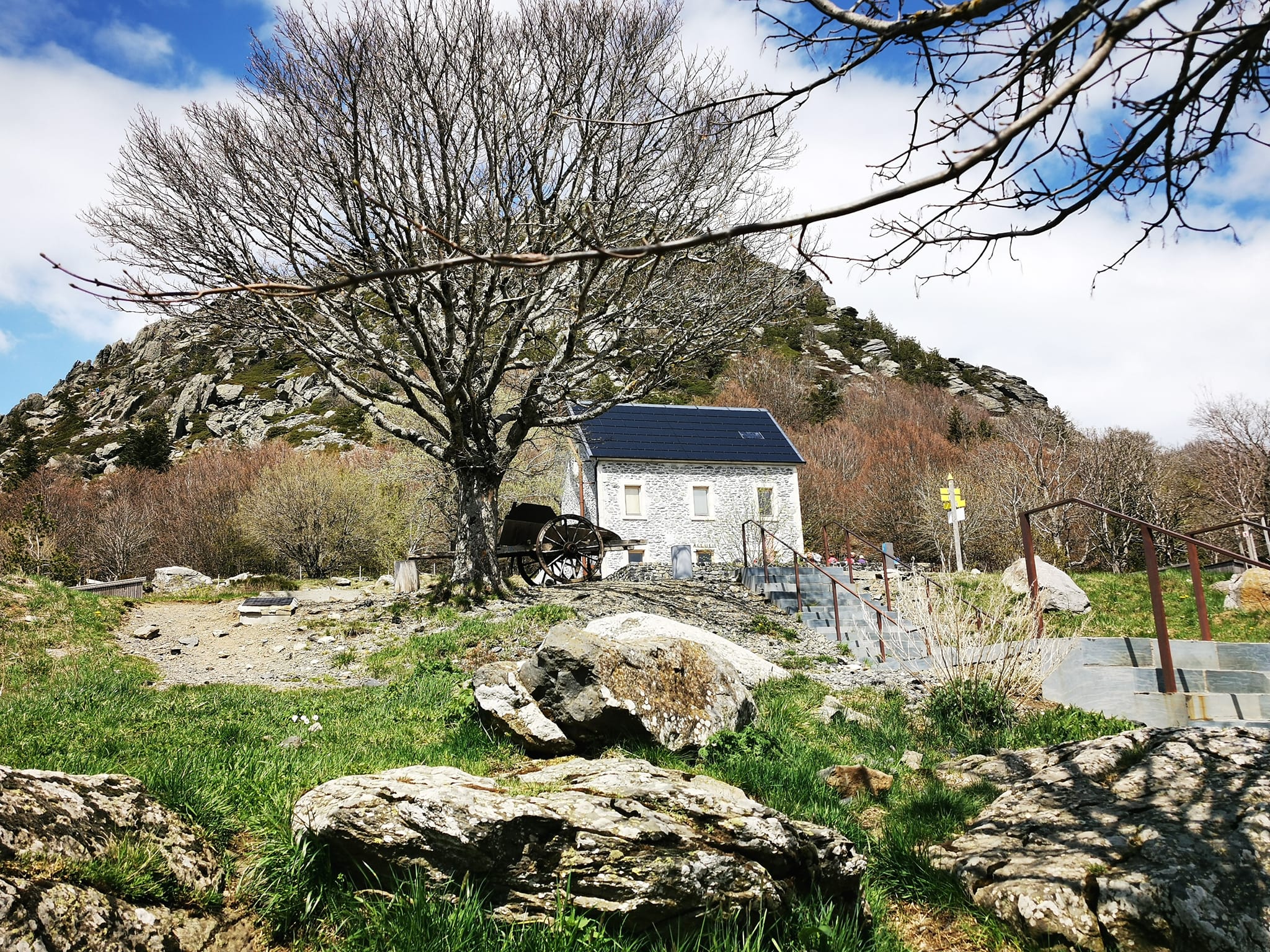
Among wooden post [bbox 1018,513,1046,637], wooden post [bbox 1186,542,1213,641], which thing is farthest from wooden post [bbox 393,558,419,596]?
wooden post [bbox 1186,542,1213,641]

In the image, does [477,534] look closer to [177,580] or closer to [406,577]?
[406,577]

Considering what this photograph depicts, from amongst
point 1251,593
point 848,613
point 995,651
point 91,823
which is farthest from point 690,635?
point 1251,593

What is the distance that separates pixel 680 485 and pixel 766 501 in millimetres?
3610

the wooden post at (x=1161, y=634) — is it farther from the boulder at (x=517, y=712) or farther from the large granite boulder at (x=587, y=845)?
the boulder at (x=517, y=712)

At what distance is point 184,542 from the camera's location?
33.4 meters

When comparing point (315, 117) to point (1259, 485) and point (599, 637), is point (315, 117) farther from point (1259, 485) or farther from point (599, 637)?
point (1259, 485)

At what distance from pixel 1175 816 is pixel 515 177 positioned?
12.7m

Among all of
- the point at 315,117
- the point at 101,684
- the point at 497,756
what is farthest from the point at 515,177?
the point at 497,756

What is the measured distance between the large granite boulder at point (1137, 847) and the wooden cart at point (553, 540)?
1349cm

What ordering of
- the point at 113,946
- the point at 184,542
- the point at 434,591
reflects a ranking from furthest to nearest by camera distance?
the point at 184,542 < the point at 434,591 < the point at 113,946

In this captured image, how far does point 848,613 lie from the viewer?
1404 centimetres

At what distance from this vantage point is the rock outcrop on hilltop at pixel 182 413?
206 feet

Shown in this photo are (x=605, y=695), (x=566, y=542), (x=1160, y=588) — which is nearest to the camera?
(x=605, y=695)

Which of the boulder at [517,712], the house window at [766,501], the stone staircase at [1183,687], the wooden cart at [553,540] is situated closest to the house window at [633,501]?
the house window at [766,501]
